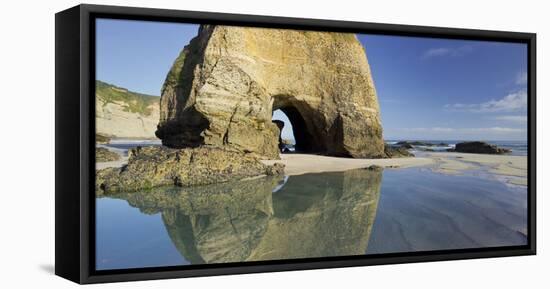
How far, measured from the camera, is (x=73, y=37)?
571cm

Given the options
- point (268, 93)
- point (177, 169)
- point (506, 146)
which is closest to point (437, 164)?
point (506, 146)

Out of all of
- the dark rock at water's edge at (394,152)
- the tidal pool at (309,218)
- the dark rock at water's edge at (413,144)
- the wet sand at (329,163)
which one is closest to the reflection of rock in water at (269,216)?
the tidal pool at (309,218)

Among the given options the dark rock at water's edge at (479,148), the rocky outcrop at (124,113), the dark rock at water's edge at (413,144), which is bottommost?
the dark rock at water's edge at (479,148)

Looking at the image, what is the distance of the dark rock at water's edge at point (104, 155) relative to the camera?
5.77 m

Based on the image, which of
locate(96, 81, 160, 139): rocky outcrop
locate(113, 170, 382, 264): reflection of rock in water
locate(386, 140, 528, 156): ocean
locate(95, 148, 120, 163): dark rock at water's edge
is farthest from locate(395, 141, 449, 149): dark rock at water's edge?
locate(95, 148, 120, 163): dark rock at water's edge

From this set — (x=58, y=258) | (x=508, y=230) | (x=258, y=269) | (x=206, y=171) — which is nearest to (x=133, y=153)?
(x=206, y=171)

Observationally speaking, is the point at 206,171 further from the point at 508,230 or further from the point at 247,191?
the point at 508,230

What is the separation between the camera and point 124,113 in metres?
5.92

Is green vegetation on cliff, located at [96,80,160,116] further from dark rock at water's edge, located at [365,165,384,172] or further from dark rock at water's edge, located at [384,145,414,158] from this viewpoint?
dark rock at water's edge, located at [384,145,414,158]

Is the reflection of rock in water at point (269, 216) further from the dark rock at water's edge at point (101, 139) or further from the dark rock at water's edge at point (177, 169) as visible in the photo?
the dark rock at water's edge at point (101, 139)

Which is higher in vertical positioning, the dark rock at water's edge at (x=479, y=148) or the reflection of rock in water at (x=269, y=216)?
the dark rock at water's edge at (x=479, y=148)

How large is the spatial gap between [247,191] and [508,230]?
2904 mm

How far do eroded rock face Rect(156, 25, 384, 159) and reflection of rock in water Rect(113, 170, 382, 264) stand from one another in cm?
48

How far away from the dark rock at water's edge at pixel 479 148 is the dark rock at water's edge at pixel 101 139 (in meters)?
3.65
